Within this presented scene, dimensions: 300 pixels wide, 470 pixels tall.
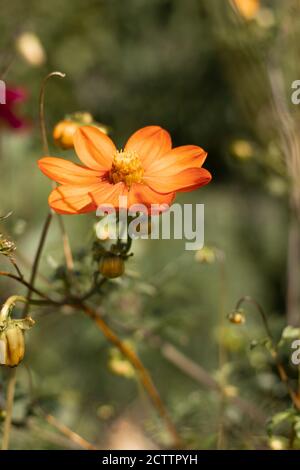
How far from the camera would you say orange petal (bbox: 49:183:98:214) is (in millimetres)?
711

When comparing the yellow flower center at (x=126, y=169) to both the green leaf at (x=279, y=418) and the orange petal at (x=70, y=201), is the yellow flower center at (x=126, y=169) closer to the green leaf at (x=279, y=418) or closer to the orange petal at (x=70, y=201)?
the orange petal at (x=70, y=201)

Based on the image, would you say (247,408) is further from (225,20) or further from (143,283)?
(225,20)

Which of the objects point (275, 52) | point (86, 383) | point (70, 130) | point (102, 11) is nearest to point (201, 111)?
point (102, 11)

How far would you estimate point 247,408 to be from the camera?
1106 mm

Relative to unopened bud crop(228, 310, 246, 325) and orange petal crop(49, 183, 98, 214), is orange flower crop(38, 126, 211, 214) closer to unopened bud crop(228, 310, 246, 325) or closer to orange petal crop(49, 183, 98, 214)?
orange petal crop(49, 183, 98, 214)

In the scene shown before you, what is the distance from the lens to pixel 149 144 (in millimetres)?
849

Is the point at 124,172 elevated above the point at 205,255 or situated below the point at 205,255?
above

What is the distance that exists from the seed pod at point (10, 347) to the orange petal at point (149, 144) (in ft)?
0.91

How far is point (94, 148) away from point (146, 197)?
117 millimetres

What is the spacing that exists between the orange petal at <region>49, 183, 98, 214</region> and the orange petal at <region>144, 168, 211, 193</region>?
8cm

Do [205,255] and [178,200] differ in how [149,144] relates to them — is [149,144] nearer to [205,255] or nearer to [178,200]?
[205,255]

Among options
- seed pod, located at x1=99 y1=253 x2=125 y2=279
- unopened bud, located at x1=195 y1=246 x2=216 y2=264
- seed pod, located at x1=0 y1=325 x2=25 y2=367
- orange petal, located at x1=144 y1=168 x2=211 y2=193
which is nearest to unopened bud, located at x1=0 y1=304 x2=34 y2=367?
seed pod, located at x1=0 y1=325 x2=25 y2=367

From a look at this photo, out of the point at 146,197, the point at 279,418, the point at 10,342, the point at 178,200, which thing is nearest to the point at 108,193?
the point at 146,197

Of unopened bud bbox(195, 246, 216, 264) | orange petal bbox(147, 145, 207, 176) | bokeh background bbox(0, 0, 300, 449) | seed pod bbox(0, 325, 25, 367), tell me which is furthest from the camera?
bokeh background bbox(0, 0, 300, 449)
